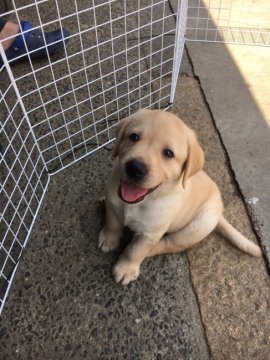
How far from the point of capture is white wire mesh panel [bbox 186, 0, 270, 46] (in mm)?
3344

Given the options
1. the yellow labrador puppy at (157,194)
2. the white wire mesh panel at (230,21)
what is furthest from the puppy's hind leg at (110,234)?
the white wire mesh panel at (230,21)

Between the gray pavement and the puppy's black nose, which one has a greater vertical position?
the puppy's black nose

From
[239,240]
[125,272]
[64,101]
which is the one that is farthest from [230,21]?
[125,272]

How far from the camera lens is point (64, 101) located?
2.60 metres

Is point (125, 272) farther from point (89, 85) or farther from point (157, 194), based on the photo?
point (89, 85)

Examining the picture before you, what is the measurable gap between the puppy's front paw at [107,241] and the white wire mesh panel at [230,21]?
224cm

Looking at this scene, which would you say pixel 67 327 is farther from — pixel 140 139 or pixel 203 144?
pixel 203 144

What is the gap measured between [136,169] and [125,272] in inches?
26.7

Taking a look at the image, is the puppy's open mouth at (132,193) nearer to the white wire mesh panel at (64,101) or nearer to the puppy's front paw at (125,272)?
the puppy's front paw at (125,272)

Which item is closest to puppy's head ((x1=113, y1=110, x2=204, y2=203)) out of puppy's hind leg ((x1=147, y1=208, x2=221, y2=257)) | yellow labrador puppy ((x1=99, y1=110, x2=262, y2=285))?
Answer: yellow labrador puppy ((x1=99, y1=110, x2=262, y2=285))

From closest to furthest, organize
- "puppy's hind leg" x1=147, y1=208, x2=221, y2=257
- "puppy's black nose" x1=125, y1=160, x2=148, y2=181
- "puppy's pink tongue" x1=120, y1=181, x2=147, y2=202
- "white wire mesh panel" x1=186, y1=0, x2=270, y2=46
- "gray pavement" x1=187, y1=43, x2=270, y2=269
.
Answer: "puppy's black nose" x1=125, y1=160, x2=148, y2=181
"puppy's pink tongue" x1=120, y1=181, x2=147, y2=202
"puppy's hind leg" x1=147, y1=208, x2=221, y2=257
"gray pavement" x1=187, y1=43, x2=270, y2=269
"white wire mesh panel" x1=186, y1=0, x2=270, y2=46

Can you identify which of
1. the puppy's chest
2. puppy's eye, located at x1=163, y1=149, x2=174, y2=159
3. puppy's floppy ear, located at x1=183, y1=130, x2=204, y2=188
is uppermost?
puppy's eye, located at x1=163, y1=149, x2=174, y2=159

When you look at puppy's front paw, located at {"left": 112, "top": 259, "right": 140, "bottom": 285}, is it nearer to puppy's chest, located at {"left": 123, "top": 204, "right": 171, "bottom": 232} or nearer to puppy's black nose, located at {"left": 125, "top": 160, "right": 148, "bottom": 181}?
puppy's chest, located at {"left": 123, "top": 204, "right": 171, "bottom": 232}

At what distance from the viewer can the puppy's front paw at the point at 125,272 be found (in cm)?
179
